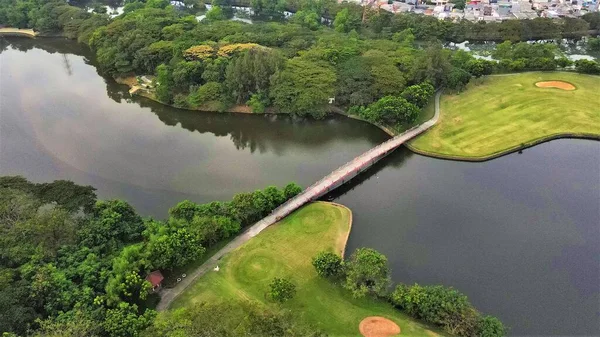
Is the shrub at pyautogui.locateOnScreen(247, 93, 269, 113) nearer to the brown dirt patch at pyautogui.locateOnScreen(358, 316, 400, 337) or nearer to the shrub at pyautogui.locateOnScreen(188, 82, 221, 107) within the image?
the shrub at pyautogui.locateOnScreen(188, 82, 221, 107)

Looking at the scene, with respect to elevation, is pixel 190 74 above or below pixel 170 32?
below

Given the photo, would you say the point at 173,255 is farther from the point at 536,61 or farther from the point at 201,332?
the point at 536,61

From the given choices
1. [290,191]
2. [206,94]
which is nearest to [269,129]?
[206,94]

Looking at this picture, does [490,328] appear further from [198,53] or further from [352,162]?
[198,53]

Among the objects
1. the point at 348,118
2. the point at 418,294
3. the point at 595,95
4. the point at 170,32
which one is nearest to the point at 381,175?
the point at 348,118

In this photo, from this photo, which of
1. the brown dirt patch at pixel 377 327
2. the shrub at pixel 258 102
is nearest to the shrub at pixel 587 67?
the shrub at pixel 258 102

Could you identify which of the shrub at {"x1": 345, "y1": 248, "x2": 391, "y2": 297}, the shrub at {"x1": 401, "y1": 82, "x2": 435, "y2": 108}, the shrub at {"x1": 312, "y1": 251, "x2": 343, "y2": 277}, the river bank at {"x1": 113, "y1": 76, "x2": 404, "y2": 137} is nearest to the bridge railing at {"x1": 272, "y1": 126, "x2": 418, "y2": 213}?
the river bank at {"x1": 113, "y1": 76, "x2": 404, "y2": 137}

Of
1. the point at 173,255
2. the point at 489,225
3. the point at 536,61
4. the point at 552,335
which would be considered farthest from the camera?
the point at 536,61
